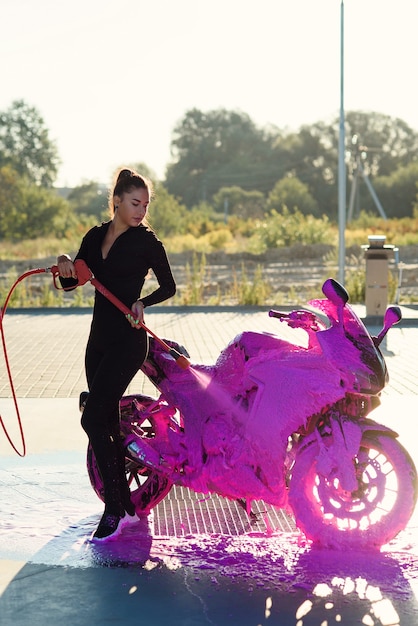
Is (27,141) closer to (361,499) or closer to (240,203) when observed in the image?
(240,203)

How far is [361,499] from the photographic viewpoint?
4781mm

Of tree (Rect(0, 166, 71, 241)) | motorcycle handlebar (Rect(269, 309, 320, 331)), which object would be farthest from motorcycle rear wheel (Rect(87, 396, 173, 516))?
tree (Rect(0, 166, 71, 241))

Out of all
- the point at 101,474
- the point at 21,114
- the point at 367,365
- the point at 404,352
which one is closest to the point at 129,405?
the point at 101,474

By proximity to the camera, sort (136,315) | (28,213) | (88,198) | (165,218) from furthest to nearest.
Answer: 1. (88,198)
2. (28,213)
3. (165,218)
4. (136,315)

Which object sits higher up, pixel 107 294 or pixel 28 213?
pixel 107 294

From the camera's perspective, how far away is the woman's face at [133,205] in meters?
5.14

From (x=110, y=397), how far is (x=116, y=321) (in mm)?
356

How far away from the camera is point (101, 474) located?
16.7 ft

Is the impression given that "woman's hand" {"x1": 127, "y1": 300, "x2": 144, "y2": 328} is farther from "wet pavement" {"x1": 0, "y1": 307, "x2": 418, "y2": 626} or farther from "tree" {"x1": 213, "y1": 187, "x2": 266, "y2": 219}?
"tree" {"x1": 213, "y1": 187, "x2": 266, "y2": 219}

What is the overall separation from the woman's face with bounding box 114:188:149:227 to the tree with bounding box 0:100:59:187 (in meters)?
85.2

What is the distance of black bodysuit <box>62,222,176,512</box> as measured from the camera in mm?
5031

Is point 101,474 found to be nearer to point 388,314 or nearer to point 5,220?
point 388,314

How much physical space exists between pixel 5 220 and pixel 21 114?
30821 millimetres

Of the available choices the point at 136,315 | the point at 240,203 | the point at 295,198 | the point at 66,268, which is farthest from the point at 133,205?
the point at 240,203
